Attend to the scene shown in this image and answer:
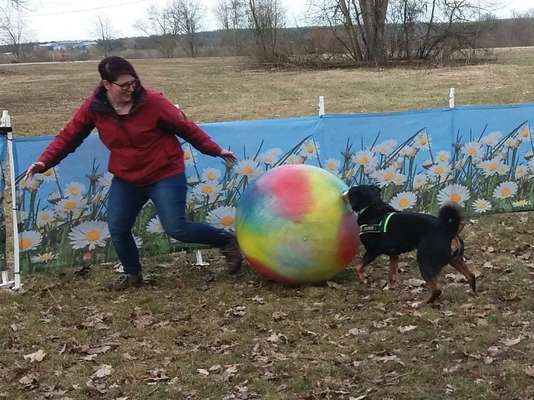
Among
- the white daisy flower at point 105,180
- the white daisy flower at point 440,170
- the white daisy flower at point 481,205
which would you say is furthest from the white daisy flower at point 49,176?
the white daisy flower at point 481,205

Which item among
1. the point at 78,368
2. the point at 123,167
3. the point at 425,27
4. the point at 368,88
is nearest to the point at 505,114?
the point at 123,167

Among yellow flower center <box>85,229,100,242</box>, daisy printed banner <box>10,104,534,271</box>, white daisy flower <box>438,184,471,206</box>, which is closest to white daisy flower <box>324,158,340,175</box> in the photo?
daisy printed banner <box>10,104,534,271</box>

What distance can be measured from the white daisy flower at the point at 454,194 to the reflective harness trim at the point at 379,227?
255 centimetres

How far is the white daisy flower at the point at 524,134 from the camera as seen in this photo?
8336mm

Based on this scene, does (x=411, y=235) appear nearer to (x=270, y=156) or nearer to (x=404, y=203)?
(x=270, y=156)

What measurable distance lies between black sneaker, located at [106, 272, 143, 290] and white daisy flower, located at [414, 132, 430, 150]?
3.55 m

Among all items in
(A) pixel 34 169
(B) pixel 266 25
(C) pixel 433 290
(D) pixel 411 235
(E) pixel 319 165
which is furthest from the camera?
(B) pixel 266 25

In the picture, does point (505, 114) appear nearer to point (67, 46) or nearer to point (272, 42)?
point (272, 42)

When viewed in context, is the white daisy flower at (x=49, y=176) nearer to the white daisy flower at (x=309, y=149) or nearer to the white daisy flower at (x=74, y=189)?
the white daisy flower at (x=74, y=189)

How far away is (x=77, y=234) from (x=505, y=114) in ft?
16.5

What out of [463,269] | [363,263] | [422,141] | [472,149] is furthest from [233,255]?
[472,149]

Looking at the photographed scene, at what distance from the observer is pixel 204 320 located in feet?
18.2

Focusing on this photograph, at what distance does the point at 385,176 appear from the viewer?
798 cm

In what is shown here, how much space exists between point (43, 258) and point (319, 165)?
303 cm
